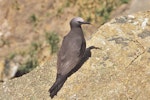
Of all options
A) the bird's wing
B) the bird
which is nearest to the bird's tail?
the bird

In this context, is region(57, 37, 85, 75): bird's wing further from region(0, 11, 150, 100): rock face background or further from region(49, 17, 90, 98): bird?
region(0, 11, 150, 100): rock face background

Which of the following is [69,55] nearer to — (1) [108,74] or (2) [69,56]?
(2) [69,56]

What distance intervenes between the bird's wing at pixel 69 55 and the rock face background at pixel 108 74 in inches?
8.2

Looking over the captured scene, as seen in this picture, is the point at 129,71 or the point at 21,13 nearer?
the point at 129,71

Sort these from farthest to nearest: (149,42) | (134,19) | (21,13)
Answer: (21,13) < (134,19) < (149,42)

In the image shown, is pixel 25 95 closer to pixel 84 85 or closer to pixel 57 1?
pixel 84 85

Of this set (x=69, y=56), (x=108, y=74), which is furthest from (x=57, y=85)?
(x=108, y=74)

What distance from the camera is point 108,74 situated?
917cm

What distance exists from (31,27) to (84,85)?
11243 mm

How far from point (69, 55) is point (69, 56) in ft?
0.08

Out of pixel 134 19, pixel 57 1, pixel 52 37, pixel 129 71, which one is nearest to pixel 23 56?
pixel 52 37

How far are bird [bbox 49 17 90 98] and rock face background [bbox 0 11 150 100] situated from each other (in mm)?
137

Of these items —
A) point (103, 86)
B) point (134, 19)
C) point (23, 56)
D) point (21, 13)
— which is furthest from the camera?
point (21, 13)

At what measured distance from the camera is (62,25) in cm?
1973
